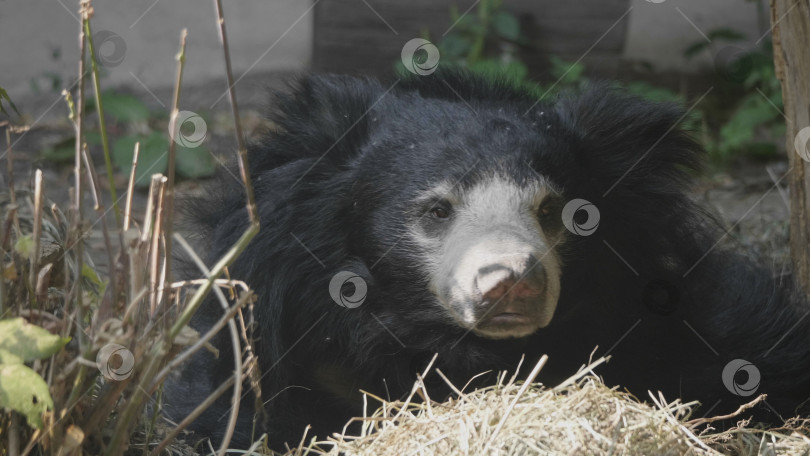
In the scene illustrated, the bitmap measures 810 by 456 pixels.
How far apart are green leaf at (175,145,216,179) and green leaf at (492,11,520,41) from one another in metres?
2.66

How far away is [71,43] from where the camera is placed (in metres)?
7.92

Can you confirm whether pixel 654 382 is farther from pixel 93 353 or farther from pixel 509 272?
pixel 93 353

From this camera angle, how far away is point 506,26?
8047 mm

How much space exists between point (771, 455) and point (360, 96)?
1902mm

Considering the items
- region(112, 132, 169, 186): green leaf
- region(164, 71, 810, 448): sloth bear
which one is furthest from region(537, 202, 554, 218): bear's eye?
region(112, 132, 169, 186): green leaf

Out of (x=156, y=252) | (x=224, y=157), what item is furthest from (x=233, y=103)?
(x=224, y=157)

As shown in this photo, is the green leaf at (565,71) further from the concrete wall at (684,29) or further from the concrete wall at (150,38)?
the concrete wall at (150,38)

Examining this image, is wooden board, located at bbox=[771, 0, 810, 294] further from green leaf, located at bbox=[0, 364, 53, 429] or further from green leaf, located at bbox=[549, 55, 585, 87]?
green leaf, located at bbox=[549, 55, 585, 87]

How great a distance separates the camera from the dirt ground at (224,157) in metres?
5.68

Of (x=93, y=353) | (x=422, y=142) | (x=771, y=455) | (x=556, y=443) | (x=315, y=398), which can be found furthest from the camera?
(x=315, y=398)

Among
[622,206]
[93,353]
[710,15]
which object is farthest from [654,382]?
[710,15]

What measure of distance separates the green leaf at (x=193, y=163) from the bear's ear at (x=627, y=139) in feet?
12.2

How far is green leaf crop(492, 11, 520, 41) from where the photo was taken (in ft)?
26.3

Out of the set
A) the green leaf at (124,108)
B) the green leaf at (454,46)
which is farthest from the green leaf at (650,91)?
the green leaf at (124,108)
